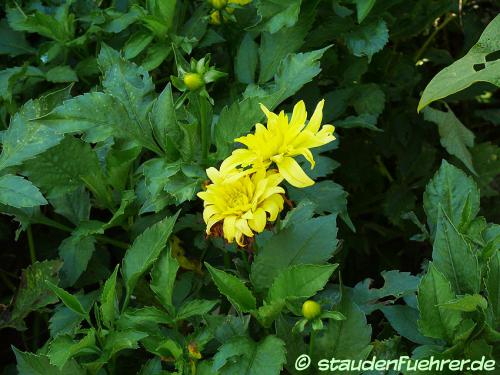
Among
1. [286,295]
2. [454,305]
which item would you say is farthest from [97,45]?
[454,305]

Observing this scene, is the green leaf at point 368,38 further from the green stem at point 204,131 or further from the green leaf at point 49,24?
the green leaf at point 49,24

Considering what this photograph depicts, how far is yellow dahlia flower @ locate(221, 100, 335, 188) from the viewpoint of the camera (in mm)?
1103

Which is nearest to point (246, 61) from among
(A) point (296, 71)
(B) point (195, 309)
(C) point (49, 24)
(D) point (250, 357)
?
(A) point (296, 71)

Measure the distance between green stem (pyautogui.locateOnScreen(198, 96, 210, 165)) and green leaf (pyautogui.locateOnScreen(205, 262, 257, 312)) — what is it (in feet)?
0.77

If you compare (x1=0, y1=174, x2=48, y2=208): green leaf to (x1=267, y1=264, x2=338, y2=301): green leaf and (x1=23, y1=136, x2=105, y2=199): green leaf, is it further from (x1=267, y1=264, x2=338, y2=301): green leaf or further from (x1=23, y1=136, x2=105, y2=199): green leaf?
(x1=267, y1=264, x2=338, y2=301): green leaf

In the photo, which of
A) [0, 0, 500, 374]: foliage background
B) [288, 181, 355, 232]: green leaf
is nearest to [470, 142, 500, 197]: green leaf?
[0, 0, 500, 374]: foliage background

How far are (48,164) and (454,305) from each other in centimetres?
78

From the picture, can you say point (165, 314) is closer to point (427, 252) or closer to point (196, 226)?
point (196, 226)

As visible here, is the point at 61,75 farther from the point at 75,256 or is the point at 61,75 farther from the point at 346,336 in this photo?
the point at 346,336

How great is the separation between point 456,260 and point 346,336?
0.20m

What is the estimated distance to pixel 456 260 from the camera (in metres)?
1.12

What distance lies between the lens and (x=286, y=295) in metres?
1.10

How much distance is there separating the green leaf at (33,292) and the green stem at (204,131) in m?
0.35

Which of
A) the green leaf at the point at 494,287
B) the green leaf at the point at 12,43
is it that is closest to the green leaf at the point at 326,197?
the green leaf at the point at 494,287
